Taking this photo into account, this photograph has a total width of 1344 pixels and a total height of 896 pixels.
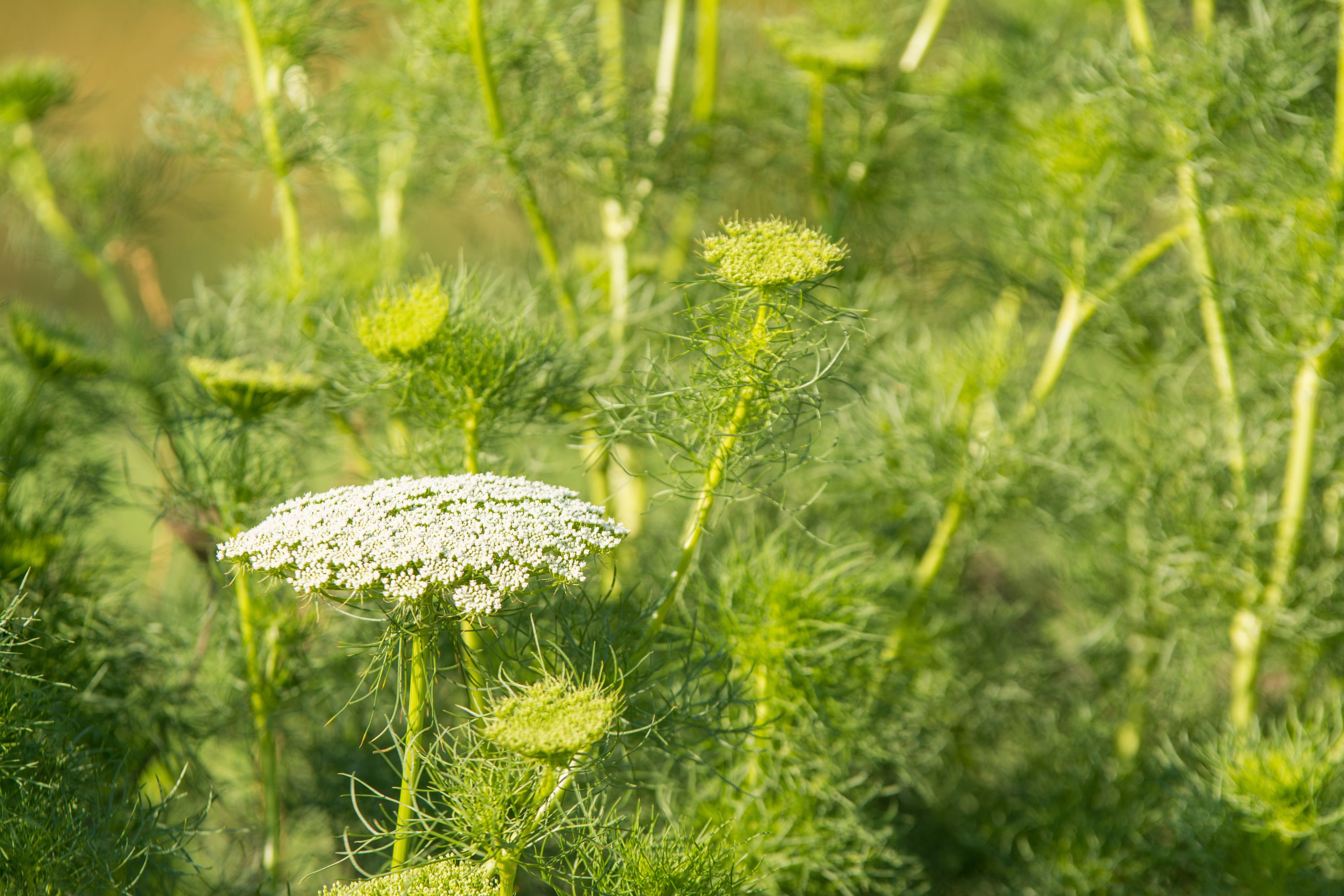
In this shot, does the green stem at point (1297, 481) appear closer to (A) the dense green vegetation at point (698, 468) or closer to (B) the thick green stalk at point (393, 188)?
(A) the dense green vegetation at point (698, 468)

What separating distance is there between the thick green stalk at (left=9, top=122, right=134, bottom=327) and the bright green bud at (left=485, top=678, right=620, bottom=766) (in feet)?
2.99

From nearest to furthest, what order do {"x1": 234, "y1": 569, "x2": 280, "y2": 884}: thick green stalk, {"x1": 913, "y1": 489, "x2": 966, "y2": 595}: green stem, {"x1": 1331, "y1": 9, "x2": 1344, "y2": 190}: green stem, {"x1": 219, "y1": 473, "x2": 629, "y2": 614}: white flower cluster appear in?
{"x1": 219, "y1": 473, "x2": 629, "y2": 614}: white flower cluster, {"x1": 234, "y1": 569, "x2": 280, "y2": 884}: thick green stalk, {"x1": 1331, "y1": 9, "x2": 1344, "y2": 190}: green stem, {"x1": 913, "y1": 489, "x2": 966, "y2": 595}: green stem

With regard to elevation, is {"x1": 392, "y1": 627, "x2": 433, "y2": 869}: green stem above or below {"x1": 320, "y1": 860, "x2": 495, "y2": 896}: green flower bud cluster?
above

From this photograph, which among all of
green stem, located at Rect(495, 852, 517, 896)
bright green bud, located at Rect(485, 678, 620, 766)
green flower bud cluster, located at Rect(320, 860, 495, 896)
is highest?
bright green bud, located at Rect(485, 678, 620, 766)

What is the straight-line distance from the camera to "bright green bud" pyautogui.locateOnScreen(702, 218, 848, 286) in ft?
2.02

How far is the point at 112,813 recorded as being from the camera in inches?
29.9

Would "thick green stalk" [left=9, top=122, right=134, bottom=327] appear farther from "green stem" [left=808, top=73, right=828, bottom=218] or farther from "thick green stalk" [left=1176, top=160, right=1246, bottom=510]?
"thick green stalk" [left=1176, top=160, right=1246, bottom=510]

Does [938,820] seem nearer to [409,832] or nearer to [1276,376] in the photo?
[1276,376]

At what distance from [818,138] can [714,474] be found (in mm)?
Answer: 646

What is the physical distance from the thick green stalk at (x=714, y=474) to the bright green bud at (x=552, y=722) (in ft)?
0.31

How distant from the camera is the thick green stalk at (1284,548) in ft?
3.35

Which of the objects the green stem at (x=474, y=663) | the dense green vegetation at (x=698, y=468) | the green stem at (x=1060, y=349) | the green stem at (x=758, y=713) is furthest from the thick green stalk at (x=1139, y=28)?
the green stem at (x=474, y=663)

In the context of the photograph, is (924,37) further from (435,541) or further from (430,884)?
(430,884)

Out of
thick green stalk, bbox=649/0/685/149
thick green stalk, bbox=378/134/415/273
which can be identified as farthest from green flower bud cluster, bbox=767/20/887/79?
thick green stalk, bbox=378/134/415/273
